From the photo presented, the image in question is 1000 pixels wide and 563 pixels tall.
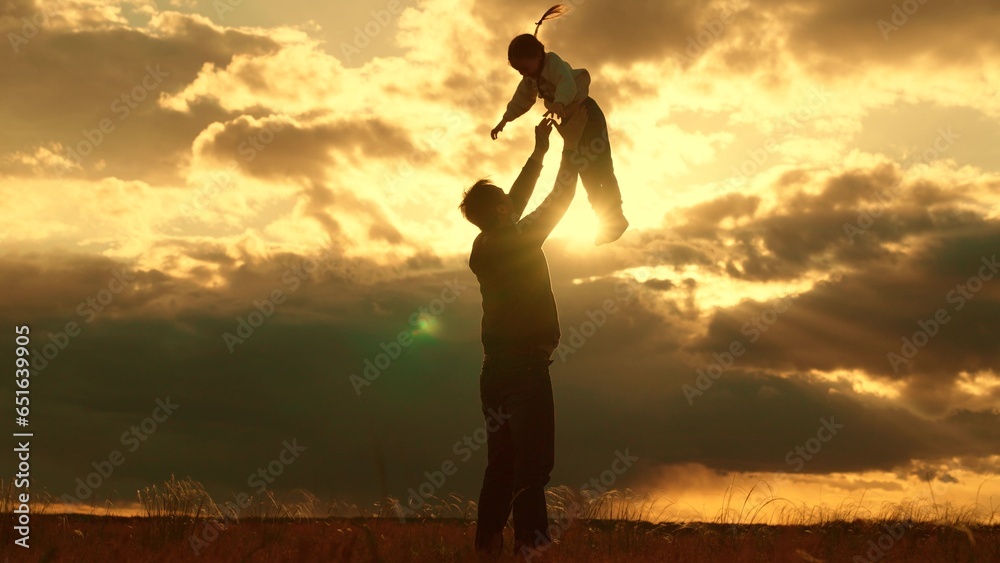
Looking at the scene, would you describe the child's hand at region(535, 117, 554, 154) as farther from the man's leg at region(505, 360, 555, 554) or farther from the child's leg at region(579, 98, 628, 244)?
the man's leg at region(505, 360, 555, 554)

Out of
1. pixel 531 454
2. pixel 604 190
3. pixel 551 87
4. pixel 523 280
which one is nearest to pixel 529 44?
pixel 551 87

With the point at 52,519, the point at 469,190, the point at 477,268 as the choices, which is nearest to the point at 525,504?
the point at 477,268

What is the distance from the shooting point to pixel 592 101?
8562 mm

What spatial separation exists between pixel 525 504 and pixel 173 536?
335cm

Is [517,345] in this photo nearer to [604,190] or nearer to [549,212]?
[549,212]

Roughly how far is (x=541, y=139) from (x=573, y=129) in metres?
1.00

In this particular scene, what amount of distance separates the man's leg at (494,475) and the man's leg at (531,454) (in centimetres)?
37

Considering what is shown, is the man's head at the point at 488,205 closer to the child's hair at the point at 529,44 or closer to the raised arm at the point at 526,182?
the raised arm at the point at 526,182

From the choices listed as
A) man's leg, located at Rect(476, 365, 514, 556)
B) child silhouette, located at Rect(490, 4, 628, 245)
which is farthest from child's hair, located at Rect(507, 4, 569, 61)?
man's leg, located at Rect(476, 365, 514, 556)

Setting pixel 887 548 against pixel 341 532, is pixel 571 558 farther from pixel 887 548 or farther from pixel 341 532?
pixel 887 548

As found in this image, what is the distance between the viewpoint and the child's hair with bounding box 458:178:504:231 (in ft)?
22.3

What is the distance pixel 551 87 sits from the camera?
338 inches

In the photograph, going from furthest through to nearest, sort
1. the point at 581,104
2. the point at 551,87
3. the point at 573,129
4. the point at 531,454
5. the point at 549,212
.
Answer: the point at 551,87 → the point at 581,104 → the point at 573,129 → the point at 549,212 → the point at 531,454

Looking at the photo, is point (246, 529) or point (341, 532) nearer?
point (341, 532)
